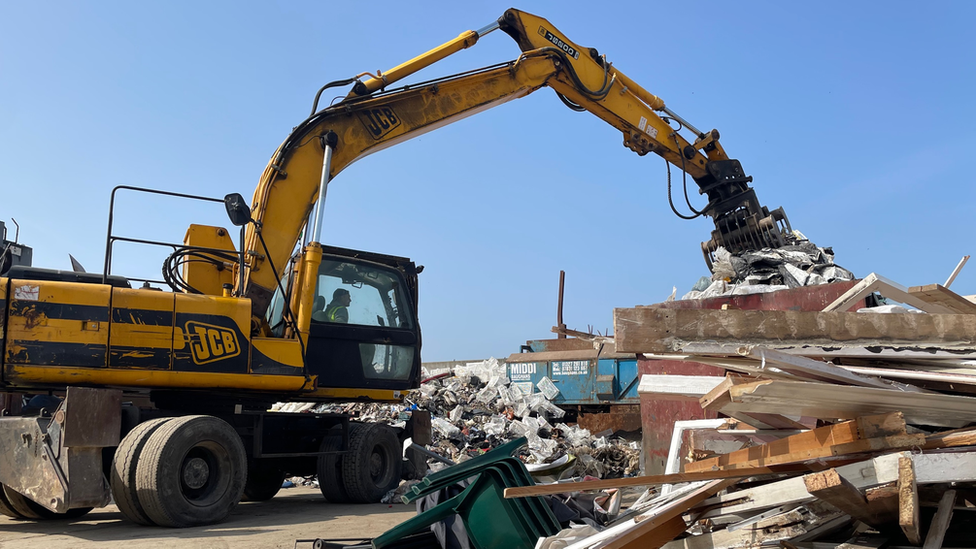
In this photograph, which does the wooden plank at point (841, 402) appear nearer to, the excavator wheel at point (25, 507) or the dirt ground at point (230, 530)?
the dirt ground at point (230, 530)

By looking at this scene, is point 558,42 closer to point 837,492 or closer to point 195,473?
point 195,473

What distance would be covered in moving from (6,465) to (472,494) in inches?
147

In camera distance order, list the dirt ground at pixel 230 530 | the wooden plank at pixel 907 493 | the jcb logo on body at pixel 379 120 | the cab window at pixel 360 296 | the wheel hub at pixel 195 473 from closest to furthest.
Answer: the wooden plank at pixel 907 493 < the dirt ground at pixel 230 530 < the wheel hub at pixel 195 473 < the cab window at pixel 360 296 < the jcb logo on body at pixel 379 120

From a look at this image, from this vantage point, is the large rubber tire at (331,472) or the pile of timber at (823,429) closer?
the pile of timber at (823,429)

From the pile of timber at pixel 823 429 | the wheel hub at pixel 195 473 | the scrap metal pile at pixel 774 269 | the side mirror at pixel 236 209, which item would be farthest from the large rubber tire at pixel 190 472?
the scrap metal pile at pixel 774 269

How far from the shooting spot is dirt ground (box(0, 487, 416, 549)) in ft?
16.2

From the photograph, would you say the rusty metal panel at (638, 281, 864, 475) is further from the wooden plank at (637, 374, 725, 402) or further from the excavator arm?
the excavator arm

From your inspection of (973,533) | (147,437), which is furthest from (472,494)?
(147,437)

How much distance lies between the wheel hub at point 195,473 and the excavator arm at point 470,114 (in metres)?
1.49

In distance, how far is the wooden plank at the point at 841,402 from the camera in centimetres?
258

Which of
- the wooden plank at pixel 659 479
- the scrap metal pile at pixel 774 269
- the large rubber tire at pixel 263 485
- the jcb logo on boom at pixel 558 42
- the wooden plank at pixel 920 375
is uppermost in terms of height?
the jcb logo on boom at pixel 558 42

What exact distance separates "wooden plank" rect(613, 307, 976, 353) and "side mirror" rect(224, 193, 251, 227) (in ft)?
13.5

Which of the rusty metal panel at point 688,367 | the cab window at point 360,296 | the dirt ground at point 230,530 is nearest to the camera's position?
the dirt ground at point 230,530

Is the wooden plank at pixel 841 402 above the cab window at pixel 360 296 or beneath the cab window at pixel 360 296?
beneath
